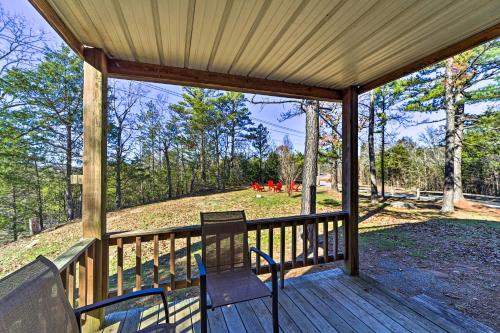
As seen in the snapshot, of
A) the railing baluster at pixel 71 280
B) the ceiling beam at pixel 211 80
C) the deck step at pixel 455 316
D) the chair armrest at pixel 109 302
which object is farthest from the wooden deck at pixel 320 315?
the ceiling beam at pixel 211 80

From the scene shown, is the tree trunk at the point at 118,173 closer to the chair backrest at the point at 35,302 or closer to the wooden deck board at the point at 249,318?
the wooden deck board at the point at 249,318

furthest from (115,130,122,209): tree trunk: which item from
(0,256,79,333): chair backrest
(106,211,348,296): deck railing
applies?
(0,256,79,333): chair backrest

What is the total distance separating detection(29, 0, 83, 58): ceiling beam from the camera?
4.67ft

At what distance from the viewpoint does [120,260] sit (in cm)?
229

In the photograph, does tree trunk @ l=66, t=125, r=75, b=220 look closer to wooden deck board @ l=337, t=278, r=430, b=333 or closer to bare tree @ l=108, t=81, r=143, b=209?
bare tree @ l=108, t=81, r=143, b=209

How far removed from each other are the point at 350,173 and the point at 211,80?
2186mm

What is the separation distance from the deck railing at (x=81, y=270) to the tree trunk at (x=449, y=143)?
10505 millimetres

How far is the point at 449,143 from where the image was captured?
8.38 meters

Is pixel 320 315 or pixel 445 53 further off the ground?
pixel 445 53

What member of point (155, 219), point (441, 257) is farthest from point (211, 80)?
point (155, 219)

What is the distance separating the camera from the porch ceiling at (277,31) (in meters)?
1.53

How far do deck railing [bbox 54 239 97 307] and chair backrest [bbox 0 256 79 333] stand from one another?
61 cm

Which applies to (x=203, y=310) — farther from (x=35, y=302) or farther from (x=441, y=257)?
(x=441, y=257)

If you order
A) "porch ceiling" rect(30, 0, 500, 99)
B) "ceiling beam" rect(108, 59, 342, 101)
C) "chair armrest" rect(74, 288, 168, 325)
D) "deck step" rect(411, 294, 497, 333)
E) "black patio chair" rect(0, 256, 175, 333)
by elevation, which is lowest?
"deck step" rect(411, 294, 497, 333)
